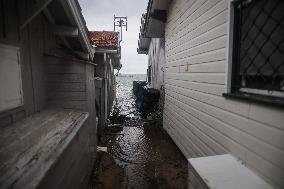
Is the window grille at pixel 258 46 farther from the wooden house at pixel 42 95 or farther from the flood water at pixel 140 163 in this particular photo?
the flood water at pixel 140 163

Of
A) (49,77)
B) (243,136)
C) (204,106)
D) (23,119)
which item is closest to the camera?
(243,136)

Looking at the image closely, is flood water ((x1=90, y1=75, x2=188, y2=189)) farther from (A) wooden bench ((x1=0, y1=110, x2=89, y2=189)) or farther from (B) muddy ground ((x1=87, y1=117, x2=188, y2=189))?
(A) wooden bench ((x1=0, y1=110, x2=89, y2=189))

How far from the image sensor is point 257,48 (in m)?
3.30

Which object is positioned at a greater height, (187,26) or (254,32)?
(187,26)

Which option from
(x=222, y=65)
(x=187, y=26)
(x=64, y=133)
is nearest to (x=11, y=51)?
(x=64, y=133)

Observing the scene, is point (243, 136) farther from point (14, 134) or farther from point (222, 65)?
point (14, 134)

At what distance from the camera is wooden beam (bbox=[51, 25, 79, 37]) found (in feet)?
17.7

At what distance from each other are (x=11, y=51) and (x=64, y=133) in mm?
1609

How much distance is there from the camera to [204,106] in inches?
198

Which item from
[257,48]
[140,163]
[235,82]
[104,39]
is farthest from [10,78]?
[104,39]

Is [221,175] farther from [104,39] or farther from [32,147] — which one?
[104,39]

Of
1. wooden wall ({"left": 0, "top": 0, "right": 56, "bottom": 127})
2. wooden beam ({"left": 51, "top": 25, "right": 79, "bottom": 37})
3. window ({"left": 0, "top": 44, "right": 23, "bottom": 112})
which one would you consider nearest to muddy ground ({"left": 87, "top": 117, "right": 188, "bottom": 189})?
wooden wall ({"left": 0, "top": 0, "right": 56, "bottom": 127})

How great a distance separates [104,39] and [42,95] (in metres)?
4.98

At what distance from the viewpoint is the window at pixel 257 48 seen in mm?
2896
